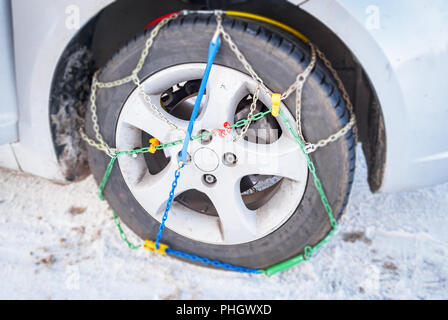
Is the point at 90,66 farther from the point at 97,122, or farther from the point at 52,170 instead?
the point at 52,170

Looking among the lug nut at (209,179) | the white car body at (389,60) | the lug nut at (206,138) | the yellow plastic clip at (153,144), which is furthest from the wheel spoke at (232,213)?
the white car body at (389,60)

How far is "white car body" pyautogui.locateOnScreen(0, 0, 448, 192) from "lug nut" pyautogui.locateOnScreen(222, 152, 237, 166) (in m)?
0.48

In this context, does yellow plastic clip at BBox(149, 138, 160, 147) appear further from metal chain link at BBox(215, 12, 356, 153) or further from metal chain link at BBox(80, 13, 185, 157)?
metal chain link at BBox(215, 12, 356, 153)

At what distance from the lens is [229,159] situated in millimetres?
1339

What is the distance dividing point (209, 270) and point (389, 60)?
3.19 feet

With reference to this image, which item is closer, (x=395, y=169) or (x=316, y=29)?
(x=395, y=169)

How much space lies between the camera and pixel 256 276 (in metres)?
1.52

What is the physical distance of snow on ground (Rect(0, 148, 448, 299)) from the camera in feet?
4.79

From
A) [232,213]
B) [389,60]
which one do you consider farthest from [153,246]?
[389,60]

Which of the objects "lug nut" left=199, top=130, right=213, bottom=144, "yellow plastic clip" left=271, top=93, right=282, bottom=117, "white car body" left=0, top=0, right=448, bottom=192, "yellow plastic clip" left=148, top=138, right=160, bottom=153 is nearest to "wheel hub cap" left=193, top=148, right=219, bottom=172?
→ "lug nut" left=199, top=130, right=213, bottom=144
